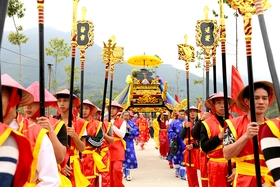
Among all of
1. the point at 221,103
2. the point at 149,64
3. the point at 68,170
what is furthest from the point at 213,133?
the point at 149,64

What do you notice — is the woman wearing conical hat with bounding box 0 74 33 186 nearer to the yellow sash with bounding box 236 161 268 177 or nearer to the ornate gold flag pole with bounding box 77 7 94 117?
the yellow sash with bounding box 236 161 268 177

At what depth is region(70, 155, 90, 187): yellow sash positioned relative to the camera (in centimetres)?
457

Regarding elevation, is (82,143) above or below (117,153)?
above

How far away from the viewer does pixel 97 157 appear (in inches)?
233

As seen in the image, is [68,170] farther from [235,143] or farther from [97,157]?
[235,143]

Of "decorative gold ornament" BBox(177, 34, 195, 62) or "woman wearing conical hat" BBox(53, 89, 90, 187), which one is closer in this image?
"woman wearing conical hat" BBox(53, 89, 90, 187)

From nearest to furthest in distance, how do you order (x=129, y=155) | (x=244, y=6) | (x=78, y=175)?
(x=244, y=6)
(x=78, y=175)
(x=129, y=155)

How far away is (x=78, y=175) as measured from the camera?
183 inches

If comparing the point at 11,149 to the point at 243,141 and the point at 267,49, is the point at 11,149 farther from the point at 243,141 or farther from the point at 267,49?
the point at 243,141

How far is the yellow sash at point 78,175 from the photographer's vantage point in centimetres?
457

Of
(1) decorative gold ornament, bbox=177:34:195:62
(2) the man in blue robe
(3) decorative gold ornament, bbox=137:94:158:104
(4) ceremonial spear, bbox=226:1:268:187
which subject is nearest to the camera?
(4) ceremonial spear, bbox=226:1:268:187

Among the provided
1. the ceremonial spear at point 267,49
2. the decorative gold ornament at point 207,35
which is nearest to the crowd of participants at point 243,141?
the ceremonial spear at point 267,49

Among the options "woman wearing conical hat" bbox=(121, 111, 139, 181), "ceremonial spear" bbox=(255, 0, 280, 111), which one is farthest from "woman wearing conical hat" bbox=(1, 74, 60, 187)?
"woman wearing conical hat" bbox=(121, 111, 139, 181)

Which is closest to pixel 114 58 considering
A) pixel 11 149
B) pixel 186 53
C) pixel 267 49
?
pixel 186 53
